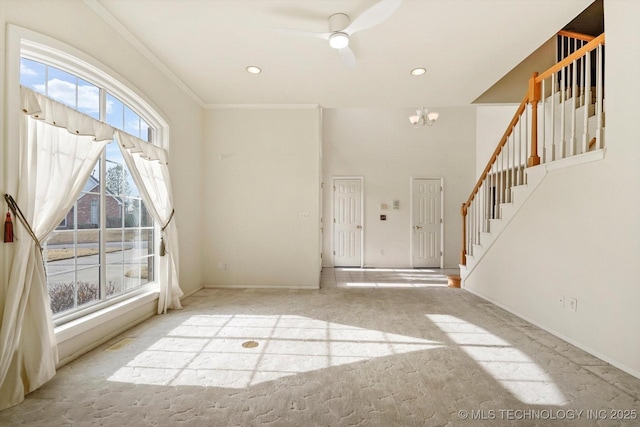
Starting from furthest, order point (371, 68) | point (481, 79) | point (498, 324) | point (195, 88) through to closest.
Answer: point (195, 88) → point (481, 79) → point (371, 68) → point (498, 324)

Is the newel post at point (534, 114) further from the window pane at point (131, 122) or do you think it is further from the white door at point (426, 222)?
the window pane at point (131, 122)

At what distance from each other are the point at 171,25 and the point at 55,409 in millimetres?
3141

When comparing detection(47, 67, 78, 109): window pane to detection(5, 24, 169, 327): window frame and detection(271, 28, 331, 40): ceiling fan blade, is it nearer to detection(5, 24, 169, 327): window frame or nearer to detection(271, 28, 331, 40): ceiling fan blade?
detection(5, 24, 169, 327): window frame

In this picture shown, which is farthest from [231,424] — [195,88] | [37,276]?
Answer: [195,88]

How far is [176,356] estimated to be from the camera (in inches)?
95.2

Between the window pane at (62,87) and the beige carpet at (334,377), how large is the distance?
2.16m

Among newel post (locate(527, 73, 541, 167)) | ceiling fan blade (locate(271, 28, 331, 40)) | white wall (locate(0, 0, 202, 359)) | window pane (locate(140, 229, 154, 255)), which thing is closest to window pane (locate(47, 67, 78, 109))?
white wall (locate(0, 0, 202, 359))

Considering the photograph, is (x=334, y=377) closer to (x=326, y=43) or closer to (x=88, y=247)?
(x=88, y=247)

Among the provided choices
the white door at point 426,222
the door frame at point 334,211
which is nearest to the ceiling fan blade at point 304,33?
the door frame at point 334,211

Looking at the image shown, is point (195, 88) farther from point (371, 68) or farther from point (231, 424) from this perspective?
point (231, 424)

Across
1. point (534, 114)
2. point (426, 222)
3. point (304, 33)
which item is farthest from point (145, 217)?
point (426, 222)

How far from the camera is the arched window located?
226 cm

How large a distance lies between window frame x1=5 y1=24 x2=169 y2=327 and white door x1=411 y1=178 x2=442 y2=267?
5.45 m

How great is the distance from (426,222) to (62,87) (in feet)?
22.0
